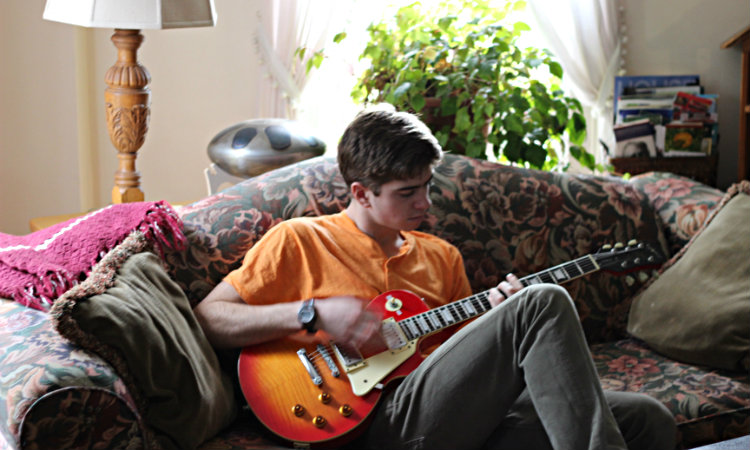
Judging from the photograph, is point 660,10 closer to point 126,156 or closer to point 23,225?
point 126,156

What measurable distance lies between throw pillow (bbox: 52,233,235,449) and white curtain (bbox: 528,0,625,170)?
2602mm

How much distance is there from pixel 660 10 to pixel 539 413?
295 centimetres

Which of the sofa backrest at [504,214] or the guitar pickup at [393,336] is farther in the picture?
the sofa backrest at [504,214]

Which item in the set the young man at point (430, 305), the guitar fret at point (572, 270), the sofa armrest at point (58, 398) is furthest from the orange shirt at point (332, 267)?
the sofa armrest at point (58, 398)

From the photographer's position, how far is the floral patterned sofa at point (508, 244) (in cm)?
122

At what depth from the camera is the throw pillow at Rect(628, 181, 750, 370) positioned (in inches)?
75.0

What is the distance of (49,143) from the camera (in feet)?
10.1

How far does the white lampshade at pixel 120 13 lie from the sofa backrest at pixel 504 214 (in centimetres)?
43

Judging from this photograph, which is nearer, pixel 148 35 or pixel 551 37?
pixel 148 35

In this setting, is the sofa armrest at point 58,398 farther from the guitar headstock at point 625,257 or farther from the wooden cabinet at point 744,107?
the wooden cabinet at point 744,107

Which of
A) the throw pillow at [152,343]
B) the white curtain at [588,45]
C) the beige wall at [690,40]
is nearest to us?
the throw pillow at [152,343]

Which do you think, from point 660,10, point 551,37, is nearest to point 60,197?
point 551,37

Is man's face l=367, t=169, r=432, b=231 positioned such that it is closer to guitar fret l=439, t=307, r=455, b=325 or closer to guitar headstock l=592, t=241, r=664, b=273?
guitar fret l=439, t=307, r=455, b=325

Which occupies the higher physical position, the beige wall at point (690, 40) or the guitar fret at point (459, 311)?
the beige wall at point (690, 40)
